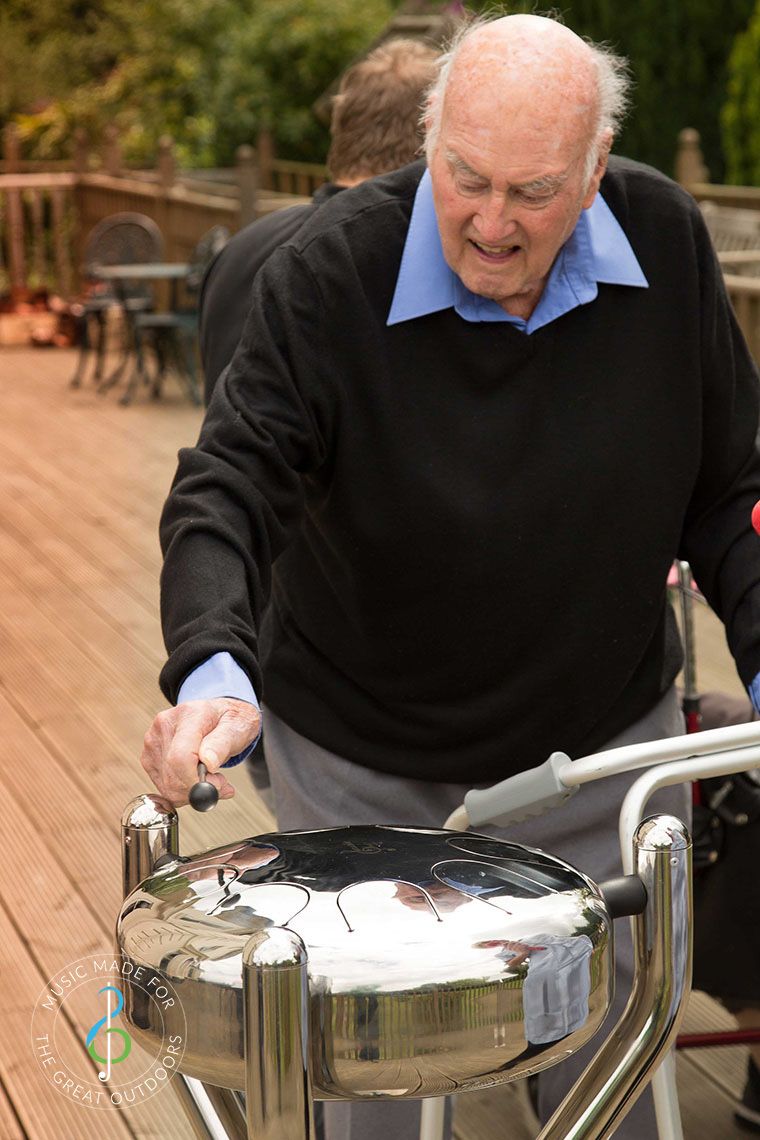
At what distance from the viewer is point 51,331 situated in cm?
1117

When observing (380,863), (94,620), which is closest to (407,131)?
(380,863)

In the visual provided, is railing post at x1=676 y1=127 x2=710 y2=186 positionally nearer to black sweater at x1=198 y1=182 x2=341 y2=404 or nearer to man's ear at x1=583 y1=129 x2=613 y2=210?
black sweater at x1=198 y1=182 x2=341 y2=404

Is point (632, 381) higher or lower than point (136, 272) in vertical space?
higher

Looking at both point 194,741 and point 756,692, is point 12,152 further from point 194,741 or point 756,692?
point 194,741

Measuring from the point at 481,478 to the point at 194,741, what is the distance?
0.56 meters

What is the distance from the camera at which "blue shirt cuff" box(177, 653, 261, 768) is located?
1.22 m

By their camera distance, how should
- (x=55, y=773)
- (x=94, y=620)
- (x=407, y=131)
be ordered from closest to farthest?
1. (x=407, y=131)
2. (x=55, y=773)
3. (x=94, y=620)

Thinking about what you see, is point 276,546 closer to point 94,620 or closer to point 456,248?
point 456,248

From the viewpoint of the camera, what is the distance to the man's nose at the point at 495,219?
4.62 ft

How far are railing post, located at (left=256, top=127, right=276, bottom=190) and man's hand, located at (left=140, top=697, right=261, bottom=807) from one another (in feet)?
46.3

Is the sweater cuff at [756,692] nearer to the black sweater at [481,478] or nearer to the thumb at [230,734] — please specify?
the black sweater at [481,478]

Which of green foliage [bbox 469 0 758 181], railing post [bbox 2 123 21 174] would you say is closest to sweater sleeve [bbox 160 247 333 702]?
green foliage [bbox 469 0 758 181]

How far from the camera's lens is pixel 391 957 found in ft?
2.97

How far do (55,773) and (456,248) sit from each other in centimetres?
258
